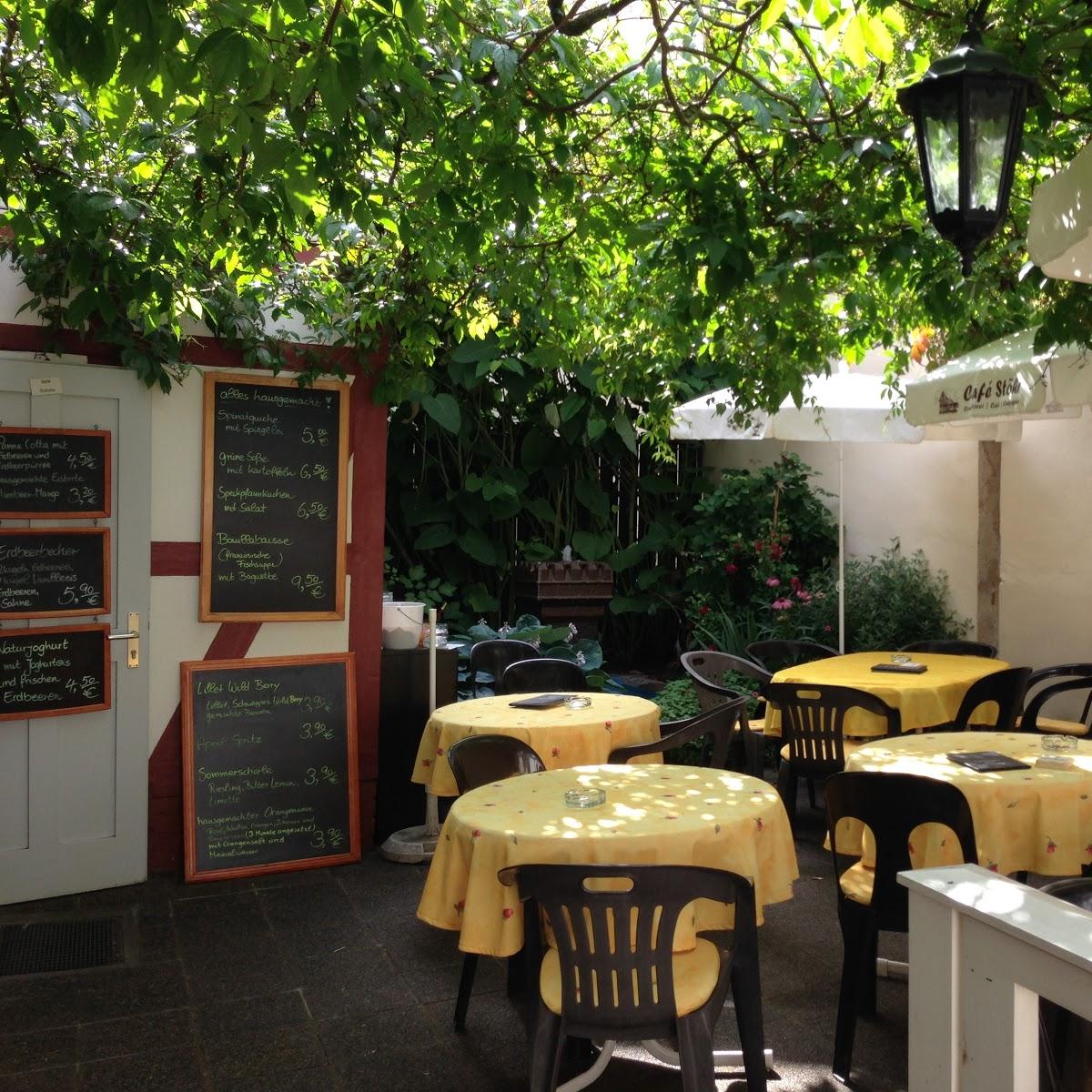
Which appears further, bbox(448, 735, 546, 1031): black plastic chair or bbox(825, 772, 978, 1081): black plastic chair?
bbox(448, 735, 546, 1031): black plastic chair

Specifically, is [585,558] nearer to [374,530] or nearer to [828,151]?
[374,530]

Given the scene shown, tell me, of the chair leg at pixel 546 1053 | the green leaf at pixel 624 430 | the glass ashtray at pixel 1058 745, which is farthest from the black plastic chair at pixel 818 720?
the green leaf at pixel 624 430

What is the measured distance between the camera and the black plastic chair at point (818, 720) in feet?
16.0

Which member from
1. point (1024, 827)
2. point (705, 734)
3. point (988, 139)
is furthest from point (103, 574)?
point (988, 139)

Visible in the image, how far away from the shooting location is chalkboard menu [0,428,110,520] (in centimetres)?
472

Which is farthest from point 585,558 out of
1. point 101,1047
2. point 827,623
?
point 101,1047

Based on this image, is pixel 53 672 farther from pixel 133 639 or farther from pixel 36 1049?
pixel 36 1049

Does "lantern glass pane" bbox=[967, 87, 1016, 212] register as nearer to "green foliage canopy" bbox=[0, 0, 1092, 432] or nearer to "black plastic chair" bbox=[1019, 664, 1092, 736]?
"green foliage canopy" bbox=[0, 0, 1092, 432]

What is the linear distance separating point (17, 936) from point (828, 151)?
4192mm

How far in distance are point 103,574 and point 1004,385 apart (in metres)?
4.03

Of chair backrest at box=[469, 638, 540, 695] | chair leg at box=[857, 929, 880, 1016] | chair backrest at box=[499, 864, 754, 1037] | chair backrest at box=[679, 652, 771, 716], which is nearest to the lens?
chair backrest at box=[499, 864, 754, 1037]

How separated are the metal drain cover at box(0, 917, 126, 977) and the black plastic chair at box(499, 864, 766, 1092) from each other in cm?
227

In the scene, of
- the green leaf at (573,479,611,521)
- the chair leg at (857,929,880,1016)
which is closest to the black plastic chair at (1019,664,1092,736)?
the chair leg at (857,929,880,1016)

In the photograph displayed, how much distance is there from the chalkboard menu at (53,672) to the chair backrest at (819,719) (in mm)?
3031
